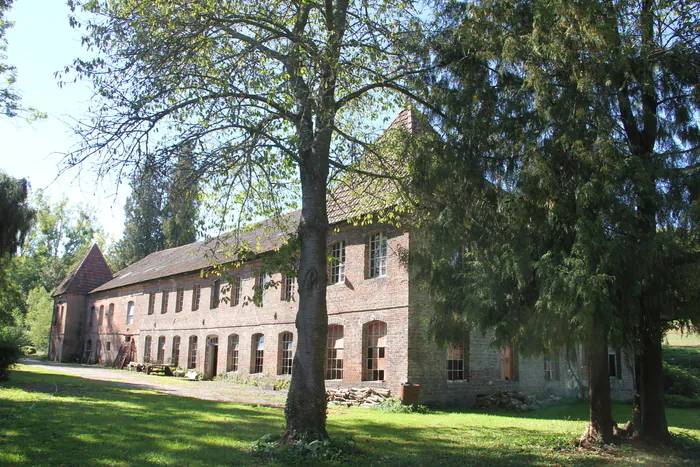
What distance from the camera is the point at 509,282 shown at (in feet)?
28.9

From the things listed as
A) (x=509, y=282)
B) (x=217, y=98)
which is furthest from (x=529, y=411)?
(x=217, y=98)

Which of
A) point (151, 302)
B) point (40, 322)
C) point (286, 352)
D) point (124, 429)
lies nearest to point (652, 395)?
point (124, 429)

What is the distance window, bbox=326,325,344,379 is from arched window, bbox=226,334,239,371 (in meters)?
7.69

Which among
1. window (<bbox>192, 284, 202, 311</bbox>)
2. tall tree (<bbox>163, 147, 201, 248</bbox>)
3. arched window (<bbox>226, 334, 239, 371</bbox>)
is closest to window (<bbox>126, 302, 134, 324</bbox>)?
window (<bbox>192, 284, 202, 311</bbox>)

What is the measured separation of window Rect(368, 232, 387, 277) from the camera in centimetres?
1816

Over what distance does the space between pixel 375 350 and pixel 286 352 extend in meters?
5.80

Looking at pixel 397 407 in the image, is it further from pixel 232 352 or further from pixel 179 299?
pixel 179 299

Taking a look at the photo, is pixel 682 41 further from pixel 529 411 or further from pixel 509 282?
pixel 529 411

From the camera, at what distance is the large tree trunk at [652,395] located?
30.6ft

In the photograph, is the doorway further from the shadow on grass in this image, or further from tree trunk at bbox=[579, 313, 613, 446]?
tree trunk at bbox=[579, 313, 613, 446]

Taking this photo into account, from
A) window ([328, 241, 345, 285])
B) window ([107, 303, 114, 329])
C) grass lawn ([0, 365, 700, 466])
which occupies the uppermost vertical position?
window ([328, 241, 345, 285])

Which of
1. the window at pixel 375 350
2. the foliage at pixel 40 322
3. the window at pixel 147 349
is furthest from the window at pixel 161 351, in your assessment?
the foliage at pixel 40 322

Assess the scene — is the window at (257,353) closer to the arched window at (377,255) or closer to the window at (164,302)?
the arched window at (377,255)

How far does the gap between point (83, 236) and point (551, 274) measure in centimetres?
6700
